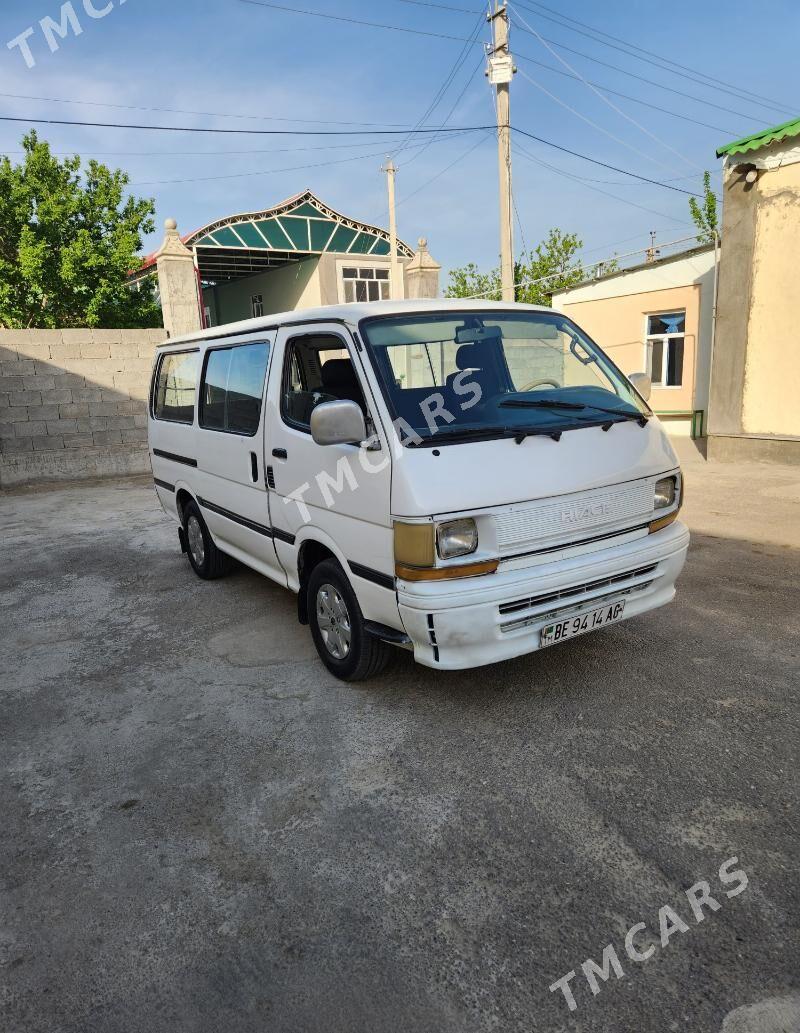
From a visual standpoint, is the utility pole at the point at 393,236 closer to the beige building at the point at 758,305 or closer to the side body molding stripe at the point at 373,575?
the beige building at the point at 758,305

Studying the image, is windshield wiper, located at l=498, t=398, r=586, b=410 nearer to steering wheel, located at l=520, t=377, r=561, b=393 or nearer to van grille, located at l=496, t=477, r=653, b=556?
steering wheel, located at l=520, t=377, r=561, b=393

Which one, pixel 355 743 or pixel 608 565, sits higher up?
pixel 608 565

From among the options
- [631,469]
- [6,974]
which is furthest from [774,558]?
[6,974]

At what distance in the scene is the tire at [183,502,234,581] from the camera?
228 inches

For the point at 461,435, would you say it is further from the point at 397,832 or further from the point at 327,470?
the point at 397,832

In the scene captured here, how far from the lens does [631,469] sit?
3.54 metres

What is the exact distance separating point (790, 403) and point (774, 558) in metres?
4.92

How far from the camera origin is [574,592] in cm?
336

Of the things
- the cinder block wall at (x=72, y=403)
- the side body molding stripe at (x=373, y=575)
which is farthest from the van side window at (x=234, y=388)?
the cinder block wall at (x=72, y=403)

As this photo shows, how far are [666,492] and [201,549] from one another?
3808 mm

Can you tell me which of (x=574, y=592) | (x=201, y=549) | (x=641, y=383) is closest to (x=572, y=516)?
(x=574, y=592)

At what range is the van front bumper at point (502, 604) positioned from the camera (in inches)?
121

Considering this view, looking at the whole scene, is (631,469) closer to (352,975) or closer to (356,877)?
(356,877)

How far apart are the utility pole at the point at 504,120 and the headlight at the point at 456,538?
1135cm
